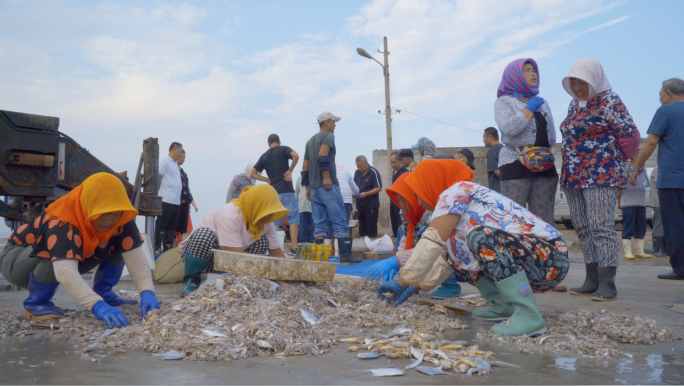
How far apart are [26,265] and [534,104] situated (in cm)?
399

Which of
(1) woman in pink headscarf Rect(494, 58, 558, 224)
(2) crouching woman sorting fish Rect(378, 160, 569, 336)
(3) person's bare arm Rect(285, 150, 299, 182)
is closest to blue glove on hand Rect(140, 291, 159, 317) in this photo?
(2) crouching woman sorting fish Rect(378, 160, 569, 336)

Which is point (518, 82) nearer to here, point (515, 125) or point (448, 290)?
point (515, 125)

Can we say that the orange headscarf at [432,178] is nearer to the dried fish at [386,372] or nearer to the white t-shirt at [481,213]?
the white t-shirt at [481,213]

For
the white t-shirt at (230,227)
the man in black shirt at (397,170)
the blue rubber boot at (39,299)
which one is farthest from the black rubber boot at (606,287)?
the man in black shirt at (397,170)

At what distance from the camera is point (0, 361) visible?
2.31 metres

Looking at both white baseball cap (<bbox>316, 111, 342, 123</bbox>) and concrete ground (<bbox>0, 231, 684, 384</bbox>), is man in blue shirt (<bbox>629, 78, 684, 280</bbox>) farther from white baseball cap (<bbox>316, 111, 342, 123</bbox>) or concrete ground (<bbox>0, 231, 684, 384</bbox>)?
white baseball cap (<bbox>316, 111, 342, 123</bbox>)

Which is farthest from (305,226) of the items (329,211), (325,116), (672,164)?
(672,164)

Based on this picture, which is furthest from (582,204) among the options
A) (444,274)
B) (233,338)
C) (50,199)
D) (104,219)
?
(50,199)

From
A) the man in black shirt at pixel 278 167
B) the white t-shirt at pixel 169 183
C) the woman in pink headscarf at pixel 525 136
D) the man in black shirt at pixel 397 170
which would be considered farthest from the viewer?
the man in black shirt at pixel 397 170

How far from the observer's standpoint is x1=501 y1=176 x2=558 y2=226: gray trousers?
14.5 ft

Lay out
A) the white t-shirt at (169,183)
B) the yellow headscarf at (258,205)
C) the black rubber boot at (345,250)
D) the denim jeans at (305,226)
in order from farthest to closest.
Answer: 1. the denim jeans at (305,226)
2. the white t-shirt at (169,183)
3. the black rubber boot at (345,250)
4. the yellow headscarf at (258,205)

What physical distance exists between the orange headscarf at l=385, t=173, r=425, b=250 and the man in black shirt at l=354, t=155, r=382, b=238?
501 centimetres

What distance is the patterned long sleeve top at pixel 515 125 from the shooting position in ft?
14.3

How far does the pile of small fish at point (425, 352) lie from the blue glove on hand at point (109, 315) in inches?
49.8
